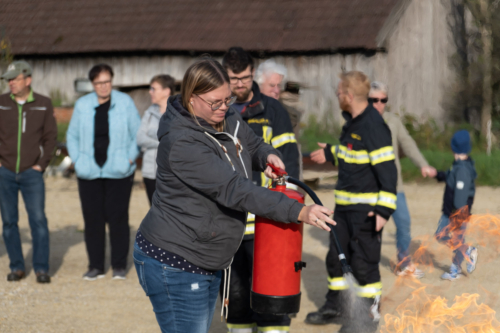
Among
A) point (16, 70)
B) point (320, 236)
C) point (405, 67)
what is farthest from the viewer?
point (405, 67)

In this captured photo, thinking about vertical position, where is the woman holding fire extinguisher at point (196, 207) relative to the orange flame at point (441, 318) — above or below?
above

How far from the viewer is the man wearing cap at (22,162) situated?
21.5ft

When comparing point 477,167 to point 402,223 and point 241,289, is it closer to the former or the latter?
point 402,223

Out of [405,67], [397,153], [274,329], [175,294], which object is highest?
[405,67]

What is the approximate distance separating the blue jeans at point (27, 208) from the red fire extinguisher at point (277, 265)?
12.8ft

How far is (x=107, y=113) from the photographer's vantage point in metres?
6.75

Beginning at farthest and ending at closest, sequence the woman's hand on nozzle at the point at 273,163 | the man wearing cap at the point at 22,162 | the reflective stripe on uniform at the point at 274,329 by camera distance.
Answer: the man wearing cap at the point at 22,162, the reflective stripe on uniform at the point at 274,329, the woman's hand on nozzle at the point at 273,163

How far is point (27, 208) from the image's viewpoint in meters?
6.65

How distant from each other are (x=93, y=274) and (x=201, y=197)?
4205mm

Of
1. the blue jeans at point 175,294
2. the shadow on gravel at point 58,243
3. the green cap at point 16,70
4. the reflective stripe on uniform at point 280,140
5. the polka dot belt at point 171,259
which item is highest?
the green cap at point 16,70

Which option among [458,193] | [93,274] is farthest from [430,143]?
[93,274]

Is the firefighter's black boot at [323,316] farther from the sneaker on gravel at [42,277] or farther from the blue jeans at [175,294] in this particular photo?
the sneaker on gravel at [42,277]

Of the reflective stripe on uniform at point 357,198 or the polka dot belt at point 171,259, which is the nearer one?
the polka dot belt at point 171,259

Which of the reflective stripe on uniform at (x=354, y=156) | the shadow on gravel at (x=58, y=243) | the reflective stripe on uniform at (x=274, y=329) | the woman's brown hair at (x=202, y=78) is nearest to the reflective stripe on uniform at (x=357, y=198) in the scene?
the reflective stripe on uniform at (x=354, y=156)
